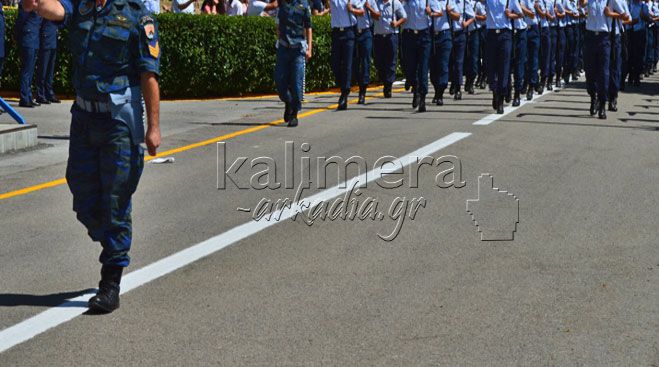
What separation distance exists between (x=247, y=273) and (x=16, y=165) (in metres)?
5.24

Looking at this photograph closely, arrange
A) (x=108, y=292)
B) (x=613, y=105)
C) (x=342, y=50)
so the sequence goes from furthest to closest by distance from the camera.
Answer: (x=342, y=50) < (x=613, y=105) < (x=108, y=292)

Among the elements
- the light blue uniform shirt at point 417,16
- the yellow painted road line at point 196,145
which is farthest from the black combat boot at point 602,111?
the yellow painted road line at point 196,145

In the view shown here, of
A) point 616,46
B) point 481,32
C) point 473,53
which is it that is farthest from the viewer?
point 481,32

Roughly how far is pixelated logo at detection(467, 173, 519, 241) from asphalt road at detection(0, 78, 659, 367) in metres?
0.03

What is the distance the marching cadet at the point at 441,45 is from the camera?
18752mm

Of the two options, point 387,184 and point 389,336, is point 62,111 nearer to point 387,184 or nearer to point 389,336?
point 387,184

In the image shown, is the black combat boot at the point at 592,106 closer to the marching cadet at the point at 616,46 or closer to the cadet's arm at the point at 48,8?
the marching cadet at the point at 616,46

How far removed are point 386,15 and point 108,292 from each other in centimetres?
1380

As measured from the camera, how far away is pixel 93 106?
625 cm

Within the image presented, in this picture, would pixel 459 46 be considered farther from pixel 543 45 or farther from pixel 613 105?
pixel 613 105

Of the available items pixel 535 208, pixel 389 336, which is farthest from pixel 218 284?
pixel 535 208

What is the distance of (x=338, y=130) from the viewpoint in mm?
14648

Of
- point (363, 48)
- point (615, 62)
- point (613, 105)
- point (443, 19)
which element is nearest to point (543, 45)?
point (443, 19)

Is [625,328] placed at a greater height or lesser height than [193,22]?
lesser
